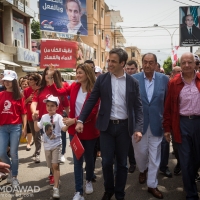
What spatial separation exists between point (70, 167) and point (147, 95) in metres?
2.41

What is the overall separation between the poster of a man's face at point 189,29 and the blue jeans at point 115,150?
18802 millimetres

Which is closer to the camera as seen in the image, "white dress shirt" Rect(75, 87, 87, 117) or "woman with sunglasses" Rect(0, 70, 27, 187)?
"white dress shirt" Rect(75, 87, 87, 117)

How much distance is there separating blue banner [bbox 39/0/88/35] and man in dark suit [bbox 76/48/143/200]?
25619 millimetres

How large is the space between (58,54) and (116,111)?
708 inches

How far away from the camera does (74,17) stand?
99.6 ft

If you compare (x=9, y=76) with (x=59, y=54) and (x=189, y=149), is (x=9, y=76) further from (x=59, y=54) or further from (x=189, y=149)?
(x=59, y=54)

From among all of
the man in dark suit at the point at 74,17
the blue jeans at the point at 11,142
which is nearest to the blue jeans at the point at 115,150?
the blue jeans at the point at 11,142

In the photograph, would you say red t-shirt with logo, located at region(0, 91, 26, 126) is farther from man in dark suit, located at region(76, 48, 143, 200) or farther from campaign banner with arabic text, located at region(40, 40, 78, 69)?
campaign banner with arabic text, located at region(40, 40, 78, 69)

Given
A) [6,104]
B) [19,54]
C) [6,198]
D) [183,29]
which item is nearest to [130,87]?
[6,104]

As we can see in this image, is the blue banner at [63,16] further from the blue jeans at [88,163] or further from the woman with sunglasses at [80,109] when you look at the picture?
the blue jeans at [88,163]

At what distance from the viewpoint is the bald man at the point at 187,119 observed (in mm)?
3799

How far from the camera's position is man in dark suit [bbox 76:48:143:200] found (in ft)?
12.4

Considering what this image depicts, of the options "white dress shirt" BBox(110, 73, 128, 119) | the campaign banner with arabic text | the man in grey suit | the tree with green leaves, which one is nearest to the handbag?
"white dress shirt" BBox(110, 73, 128, 119)

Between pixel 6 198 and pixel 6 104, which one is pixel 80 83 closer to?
pixel 6 104
